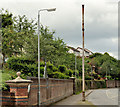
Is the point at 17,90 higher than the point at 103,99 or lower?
higher

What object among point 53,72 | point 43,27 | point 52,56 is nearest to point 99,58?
point 43,27

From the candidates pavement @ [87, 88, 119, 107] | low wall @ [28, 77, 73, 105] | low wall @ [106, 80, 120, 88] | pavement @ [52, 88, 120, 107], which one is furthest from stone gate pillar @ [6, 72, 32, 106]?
low wall @ [106, 80, 120, 88]

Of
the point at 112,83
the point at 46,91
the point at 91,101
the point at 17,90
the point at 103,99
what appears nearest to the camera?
the point at 17,90

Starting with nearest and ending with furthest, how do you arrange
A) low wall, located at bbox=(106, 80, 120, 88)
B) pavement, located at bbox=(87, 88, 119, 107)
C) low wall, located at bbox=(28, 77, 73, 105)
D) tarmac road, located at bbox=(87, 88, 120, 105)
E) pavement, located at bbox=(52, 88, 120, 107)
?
low wall, located at bbox=(28, 77, 73, 105) → pavement, located at bbox=(52, 88, 120, 107) → pavement, located at bbox=(87, 88, 119, 107) → tarmac road, located at bbox=(87, 88, 120, 105) → low wall, located at bbox=(106, 80, 120, 88)

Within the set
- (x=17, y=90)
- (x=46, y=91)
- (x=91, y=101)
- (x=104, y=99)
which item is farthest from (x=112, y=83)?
(x=17, y=90)

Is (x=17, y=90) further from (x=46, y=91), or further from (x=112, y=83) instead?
(x=112, y=83)

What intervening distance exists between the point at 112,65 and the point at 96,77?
42.1ft

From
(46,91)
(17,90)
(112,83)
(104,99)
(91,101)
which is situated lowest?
(112,83)

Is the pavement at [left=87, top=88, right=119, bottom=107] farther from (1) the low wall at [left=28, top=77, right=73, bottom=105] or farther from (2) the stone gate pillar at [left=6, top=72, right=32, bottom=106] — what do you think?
(2) the stone gate pillar at [left=6, top=72, right=32, bottom=106]

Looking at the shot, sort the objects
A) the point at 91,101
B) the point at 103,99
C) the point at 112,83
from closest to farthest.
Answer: the point at 91,101 → the point at 103,99 → the point at 112,83

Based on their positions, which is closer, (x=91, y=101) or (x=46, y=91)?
(x=46, y=91)

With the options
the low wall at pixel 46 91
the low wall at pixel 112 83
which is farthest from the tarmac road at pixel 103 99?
the low wall at pixel 112 83

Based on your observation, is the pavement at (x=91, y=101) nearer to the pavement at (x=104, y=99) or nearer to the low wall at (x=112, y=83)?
the pavement at (x=104, y=99)

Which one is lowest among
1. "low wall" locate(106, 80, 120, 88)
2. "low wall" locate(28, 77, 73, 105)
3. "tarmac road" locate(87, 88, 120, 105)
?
"low wall" locate(106, 80, 120, 88)
